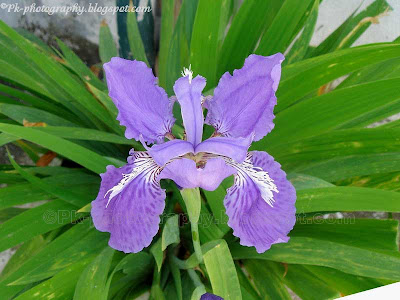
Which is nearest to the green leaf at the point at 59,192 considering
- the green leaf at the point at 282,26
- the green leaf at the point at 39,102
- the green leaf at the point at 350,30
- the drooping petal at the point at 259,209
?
the green leaf at the point at 39,102

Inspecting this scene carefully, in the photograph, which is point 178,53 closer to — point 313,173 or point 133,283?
point 313,173

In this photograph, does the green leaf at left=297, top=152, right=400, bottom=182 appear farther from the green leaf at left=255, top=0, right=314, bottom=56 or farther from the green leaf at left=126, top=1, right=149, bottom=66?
the green leaf at left=126, top=1, right=149, bottom=66

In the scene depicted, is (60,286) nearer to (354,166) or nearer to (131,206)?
(131,206)

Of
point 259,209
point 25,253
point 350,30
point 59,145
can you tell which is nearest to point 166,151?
point 259,209

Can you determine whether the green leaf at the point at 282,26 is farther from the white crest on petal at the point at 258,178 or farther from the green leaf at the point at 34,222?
the green leaf at the point at 34,222

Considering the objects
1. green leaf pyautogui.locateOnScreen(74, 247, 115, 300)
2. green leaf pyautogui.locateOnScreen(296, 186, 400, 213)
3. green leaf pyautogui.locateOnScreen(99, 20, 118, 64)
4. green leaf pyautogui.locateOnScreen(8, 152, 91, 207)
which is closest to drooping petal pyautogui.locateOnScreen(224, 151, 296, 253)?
green leaf pyautogui.locateOnScreen(296, 186, 400, 213)

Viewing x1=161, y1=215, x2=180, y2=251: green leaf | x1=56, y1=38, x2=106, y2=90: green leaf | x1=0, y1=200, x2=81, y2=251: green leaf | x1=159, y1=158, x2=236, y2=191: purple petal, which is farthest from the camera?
x1=56, y1=38, x2=106, y2=90: green leaf
